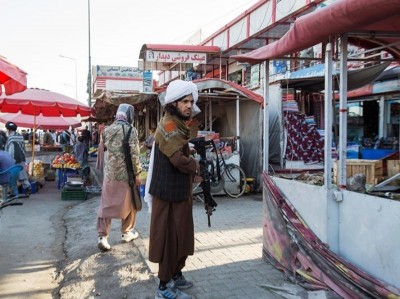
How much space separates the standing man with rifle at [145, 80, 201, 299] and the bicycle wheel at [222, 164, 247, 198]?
5.97m

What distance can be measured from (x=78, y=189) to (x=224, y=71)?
11.2m

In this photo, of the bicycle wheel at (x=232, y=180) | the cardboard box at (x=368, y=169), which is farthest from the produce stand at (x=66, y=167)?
the cardboard box at (x=368, y=169)

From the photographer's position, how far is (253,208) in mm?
8320

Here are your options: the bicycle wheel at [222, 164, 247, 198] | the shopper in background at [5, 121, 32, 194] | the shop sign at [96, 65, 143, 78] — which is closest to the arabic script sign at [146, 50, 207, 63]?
the shopper in background at [5, 121, 32, 194]

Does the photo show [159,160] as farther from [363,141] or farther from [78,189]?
[363,141]

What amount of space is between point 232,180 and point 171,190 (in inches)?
243

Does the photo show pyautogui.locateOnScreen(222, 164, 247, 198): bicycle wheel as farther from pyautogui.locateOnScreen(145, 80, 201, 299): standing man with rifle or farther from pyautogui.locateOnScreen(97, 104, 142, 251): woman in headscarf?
pyautogui.locateOnScreen(145, 80, 201, 299): standing man with rifle

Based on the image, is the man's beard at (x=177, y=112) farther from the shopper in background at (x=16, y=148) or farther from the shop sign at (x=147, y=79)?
the shop sign at (x=147, y=79)

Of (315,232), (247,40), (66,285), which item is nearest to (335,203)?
(315,232)

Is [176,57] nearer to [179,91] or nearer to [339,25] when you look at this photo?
[179,91]

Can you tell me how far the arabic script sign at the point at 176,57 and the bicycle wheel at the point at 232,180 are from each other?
24.6ft

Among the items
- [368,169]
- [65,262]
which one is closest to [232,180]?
[368,169]

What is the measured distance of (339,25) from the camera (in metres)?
3.27

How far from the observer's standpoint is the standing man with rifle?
3.62 meters
